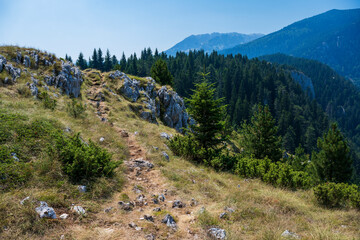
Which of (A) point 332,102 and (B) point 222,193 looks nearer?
(B) point 222,193

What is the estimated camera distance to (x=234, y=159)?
1368cm

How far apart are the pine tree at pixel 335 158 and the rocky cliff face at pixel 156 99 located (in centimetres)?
1721

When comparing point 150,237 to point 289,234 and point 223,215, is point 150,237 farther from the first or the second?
point 289,234

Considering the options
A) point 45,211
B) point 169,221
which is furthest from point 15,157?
point 169,221

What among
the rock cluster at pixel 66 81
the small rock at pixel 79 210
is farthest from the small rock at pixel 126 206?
the rock cluster at pixel 66 81

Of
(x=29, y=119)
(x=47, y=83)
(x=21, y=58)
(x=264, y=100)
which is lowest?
(x=264, y=100)

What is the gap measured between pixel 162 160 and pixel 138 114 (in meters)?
13.6

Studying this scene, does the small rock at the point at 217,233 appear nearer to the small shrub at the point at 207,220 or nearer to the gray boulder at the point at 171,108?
the small shrub at the point at 207,220

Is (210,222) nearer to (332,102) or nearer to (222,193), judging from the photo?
(222,193)

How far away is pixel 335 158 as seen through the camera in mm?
19734

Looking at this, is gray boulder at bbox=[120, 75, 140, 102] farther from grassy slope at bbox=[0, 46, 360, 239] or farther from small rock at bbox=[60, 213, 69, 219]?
small rock at bbox=[60, 213, 69, 219]

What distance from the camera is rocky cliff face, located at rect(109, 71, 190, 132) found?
2720 centimetres

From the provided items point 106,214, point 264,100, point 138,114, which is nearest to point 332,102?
point 264,100

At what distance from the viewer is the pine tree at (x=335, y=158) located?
64.2 feet
